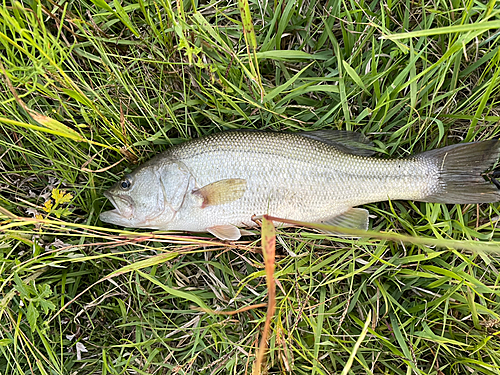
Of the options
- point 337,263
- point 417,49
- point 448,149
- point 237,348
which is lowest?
point 237,348

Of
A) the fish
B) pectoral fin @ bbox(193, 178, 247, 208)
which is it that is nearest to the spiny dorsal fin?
the fish

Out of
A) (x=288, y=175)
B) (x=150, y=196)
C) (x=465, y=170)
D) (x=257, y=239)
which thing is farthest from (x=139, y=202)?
(x=465, y=170)

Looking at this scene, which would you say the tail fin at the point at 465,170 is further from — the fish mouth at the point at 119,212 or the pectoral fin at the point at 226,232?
the fish mouth at the point at 119,212

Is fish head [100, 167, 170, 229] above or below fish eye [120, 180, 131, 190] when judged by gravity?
below

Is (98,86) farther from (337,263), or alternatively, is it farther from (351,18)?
(337,263)

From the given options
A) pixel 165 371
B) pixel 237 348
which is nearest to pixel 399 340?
pixel 237 348

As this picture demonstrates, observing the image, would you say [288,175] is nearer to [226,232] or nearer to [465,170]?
[226,232]

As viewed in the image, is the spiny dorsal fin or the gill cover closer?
the gill cover

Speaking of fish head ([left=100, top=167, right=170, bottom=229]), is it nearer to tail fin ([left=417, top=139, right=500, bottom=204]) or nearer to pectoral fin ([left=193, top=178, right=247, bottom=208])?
pectoral fin ([left=193, top=178, right=247, bottom=208])
